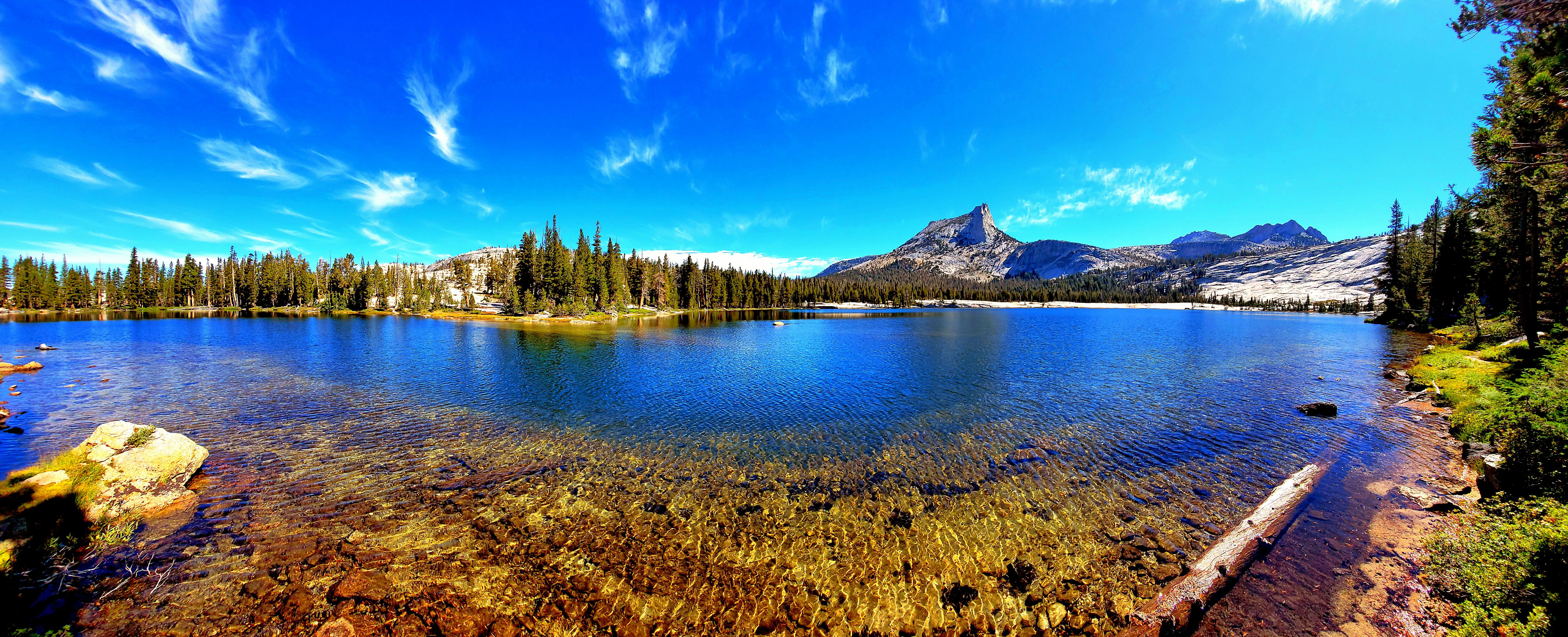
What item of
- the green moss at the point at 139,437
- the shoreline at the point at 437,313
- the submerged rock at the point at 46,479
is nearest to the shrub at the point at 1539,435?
the submerged rock at the point at 46,479

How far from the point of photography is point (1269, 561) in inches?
396

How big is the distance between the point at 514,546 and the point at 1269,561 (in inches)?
649

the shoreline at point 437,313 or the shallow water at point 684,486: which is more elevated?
the shoreline at point 437,313

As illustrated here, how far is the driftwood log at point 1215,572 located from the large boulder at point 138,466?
72.6ft

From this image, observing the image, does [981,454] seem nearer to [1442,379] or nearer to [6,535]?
[6,535]

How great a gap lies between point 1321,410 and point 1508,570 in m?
20.3

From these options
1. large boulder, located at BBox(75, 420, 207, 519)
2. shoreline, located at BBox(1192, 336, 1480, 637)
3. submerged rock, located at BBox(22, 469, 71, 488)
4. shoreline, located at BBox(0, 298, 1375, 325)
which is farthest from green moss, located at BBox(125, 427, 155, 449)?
shoreline, located at BBox(0, 298, 1375, 325)

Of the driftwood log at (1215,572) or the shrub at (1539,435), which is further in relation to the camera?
the shrub at (1539,435)

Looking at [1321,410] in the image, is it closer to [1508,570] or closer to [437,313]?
[1508,570]

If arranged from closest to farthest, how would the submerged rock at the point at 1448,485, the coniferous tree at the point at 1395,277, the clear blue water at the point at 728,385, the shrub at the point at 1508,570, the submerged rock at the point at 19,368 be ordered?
1. the shrub at the point at 1508,570
2. the submerged rock at the point at 1448,485
3. the clear blue water at the point at 728,385
4. the submerged rock at the point at 19,368
5. the coniferous tree at the point at 1395,277

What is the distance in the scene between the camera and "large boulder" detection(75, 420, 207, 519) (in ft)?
37.6

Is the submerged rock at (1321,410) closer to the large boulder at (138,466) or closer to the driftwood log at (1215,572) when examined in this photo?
the driftwood log at (1215,572)

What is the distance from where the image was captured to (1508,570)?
7.51m

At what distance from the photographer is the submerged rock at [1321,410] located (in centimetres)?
2203
